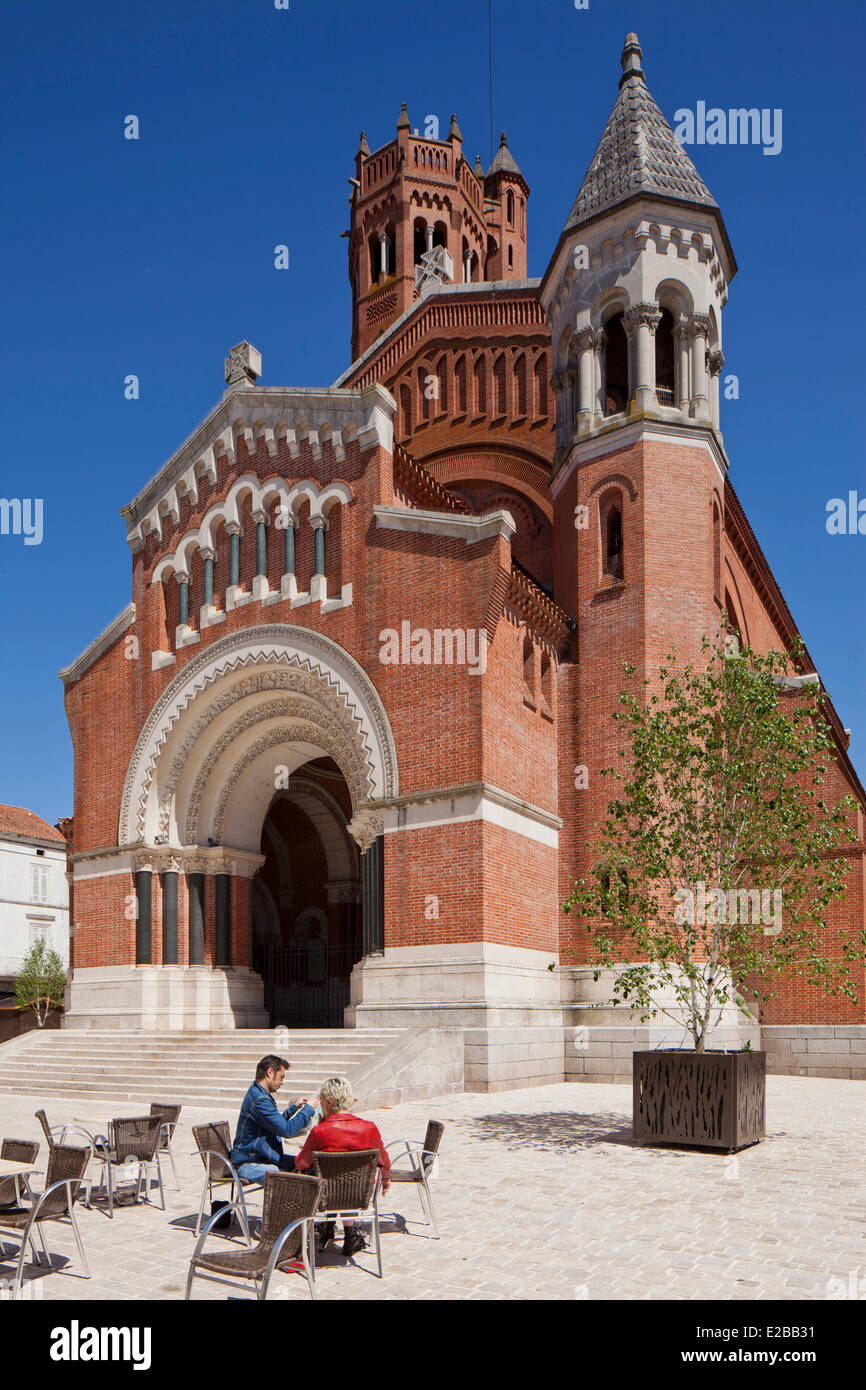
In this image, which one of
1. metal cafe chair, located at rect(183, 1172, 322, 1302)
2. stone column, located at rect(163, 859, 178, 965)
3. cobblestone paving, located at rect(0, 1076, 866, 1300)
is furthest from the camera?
stone column, located at rect(163, 859, 178, 965)

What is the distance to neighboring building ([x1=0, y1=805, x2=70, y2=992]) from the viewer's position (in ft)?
157

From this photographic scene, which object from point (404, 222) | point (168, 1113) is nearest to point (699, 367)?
point (168, 1113)

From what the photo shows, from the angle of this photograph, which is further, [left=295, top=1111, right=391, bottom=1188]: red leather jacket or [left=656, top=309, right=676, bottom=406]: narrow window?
[left=656, top=309, right=676, bottom=406]: narrow window

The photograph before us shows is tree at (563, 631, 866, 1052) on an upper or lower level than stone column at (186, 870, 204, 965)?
upper

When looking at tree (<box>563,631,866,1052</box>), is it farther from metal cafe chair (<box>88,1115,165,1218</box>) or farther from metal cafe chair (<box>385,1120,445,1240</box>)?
metal cafe chair (<box>88,1115,165,1218</box>)

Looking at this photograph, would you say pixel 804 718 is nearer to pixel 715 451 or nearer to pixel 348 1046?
pixel 348 1046

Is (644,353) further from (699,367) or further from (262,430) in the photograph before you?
(262,430)

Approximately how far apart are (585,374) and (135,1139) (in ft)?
56.7

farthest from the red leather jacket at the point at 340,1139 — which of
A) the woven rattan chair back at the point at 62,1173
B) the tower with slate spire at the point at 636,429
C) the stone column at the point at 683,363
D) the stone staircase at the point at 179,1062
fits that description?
the stone column at the point at 683,363

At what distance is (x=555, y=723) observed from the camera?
2142 cm

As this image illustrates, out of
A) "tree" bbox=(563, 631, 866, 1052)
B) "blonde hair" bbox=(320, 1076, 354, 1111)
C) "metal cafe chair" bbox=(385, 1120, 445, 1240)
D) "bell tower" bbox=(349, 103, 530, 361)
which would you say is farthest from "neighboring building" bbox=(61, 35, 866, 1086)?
"bell tower" bbox=(349, 103, 530, 361)

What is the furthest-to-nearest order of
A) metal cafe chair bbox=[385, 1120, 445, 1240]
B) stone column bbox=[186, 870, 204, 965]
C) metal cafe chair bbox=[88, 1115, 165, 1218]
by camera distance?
stone column bbox=[186, 870, 204, 965]
metal cafe chair bbox=[88, 1115, 165, 1218]
metal cafe chair bbox=[385, 1120, 445, 1240]

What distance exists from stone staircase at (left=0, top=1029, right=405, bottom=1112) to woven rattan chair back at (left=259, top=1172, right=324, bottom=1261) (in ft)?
28.4
